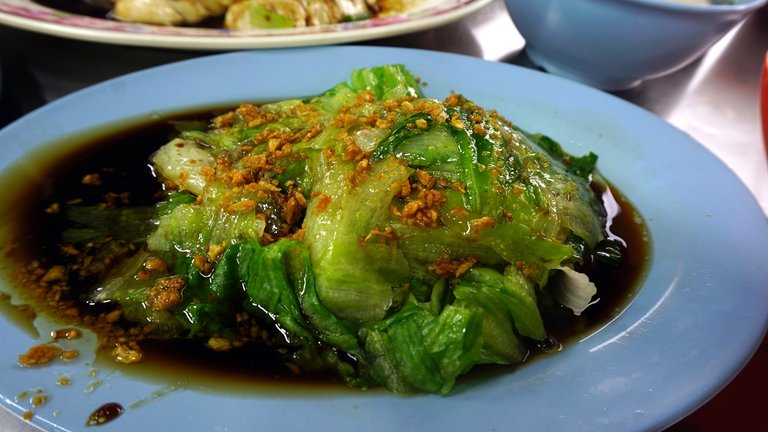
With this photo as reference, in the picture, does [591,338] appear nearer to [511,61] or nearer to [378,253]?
[378,253]

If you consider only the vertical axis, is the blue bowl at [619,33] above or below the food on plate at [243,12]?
below

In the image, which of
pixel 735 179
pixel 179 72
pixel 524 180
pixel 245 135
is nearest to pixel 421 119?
pixel 524 180

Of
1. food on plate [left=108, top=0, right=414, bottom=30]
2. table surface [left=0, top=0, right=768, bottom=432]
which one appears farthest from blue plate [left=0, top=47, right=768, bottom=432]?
food on plate [left=108, top=0, right=414, bottom=30]

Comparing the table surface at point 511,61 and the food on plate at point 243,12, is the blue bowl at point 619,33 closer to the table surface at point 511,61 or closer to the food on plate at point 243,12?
the table surface at point 511,61

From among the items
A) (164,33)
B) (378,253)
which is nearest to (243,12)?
(164,33)

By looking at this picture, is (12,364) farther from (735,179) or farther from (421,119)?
(735,179)

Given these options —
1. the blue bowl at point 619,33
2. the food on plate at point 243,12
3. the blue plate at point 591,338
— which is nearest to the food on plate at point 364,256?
the blue plate at point 591,338
